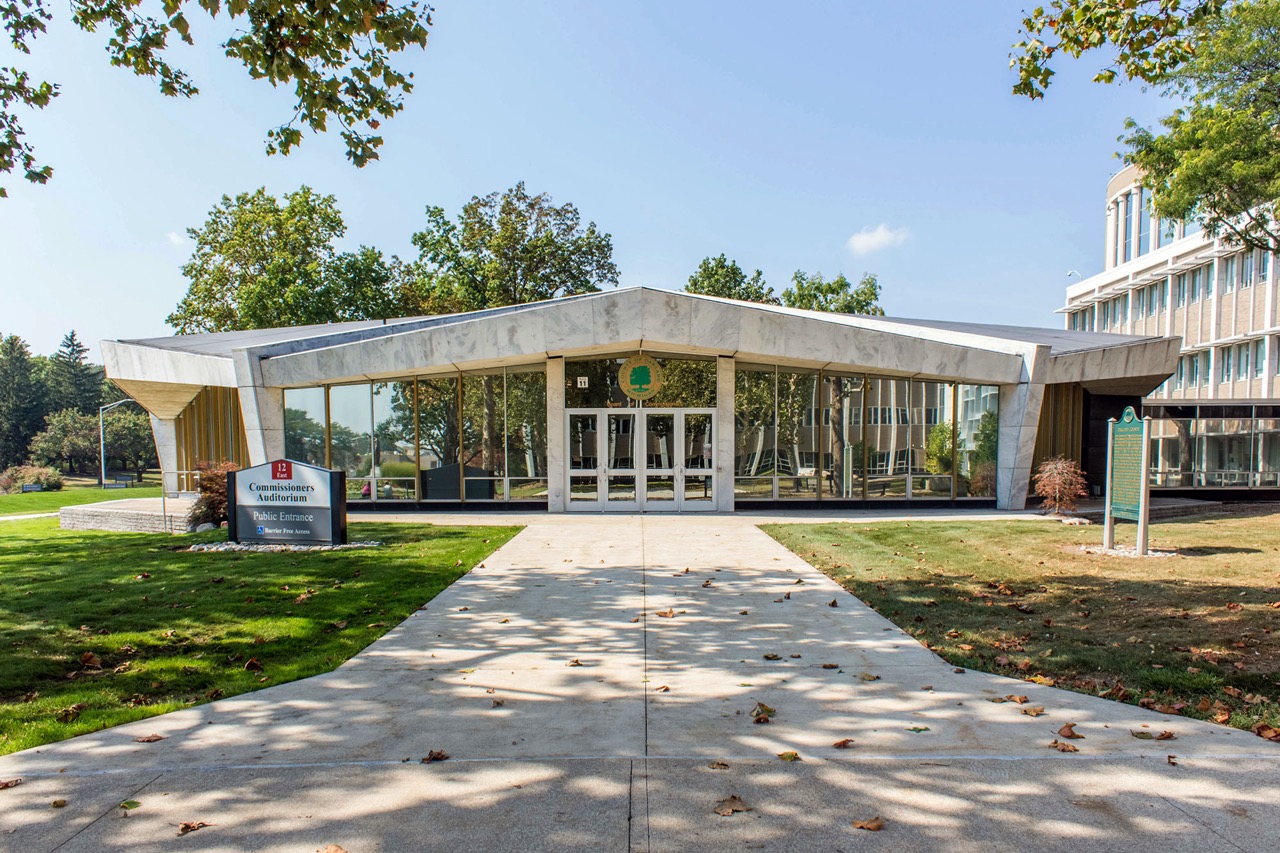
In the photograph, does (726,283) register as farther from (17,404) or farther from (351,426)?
(17,404)

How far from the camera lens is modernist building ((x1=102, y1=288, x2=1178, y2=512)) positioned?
18266 mm

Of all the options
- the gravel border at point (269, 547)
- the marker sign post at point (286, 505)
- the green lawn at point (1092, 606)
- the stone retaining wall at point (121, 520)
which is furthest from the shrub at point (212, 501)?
the green lawn at point (1092, 606)

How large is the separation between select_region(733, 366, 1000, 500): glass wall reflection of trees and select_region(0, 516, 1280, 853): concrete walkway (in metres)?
12.2

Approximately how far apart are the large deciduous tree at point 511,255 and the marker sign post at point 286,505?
28628mm

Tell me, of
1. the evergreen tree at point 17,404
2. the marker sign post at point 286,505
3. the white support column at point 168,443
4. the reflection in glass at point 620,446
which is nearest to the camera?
the marker sign post at point 286,505

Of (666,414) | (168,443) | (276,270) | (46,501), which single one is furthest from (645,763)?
(276,270)

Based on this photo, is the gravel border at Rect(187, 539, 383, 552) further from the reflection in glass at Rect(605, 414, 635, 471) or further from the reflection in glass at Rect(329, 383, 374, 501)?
the reflection in glass at Rect(605, 414, 635, 471)

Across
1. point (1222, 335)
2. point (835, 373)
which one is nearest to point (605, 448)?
point (835, 373)

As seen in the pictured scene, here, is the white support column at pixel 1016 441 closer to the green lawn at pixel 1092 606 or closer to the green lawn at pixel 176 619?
the green lawn at pixel 1092 606

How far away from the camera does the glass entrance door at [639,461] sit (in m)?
18.8

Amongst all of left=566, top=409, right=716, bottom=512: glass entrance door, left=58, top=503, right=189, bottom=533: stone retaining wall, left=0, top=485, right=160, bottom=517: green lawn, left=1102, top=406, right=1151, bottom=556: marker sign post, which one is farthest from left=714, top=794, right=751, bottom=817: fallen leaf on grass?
left=0, top=485, right=160, bottom=517: green lawn

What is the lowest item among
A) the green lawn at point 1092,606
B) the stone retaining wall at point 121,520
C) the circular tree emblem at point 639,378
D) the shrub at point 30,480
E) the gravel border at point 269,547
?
the shrub at point 30,480

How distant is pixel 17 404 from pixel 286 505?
275 ft

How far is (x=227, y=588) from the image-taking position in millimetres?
9195
